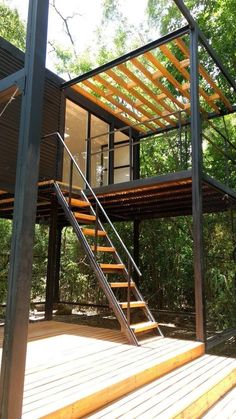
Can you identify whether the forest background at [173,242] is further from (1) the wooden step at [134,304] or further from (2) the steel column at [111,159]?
(1) the wooden step at [134,304]

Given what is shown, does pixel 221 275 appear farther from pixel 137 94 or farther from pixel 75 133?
pixel 75 133

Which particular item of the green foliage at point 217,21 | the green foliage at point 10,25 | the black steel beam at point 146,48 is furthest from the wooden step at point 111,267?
the green foliage at point 10,25

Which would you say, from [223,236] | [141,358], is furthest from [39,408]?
[223,236]

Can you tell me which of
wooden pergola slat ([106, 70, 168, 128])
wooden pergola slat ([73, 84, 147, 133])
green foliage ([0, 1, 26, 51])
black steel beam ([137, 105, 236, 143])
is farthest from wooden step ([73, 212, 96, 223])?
green foliage ([0, 1, 26, 51])

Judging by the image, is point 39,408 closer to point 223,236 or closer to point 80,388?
point 80,388

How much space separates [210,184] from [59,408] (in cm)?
403

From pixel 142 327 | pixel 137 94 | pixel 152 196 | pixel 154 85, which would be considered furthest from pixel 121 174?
pixel 142 327

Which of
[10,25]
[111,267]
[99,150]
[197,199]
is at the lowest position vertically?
[111,267]

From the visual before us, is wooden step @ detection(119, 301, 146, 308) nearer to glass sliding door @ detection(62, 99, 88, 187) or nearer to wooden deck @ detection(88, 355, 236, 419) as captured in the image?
wooden deck @ detection(88, 355, 236, 419)

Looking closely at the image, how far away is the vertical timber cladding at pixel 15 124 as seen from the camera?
626cm

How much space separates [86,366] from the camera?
332cm

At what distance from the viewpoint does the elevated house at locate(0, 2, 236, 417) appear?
4969 mm

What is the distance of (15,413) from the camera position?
6.27 feet

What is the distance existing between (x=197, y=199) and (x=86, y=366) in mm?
2723
